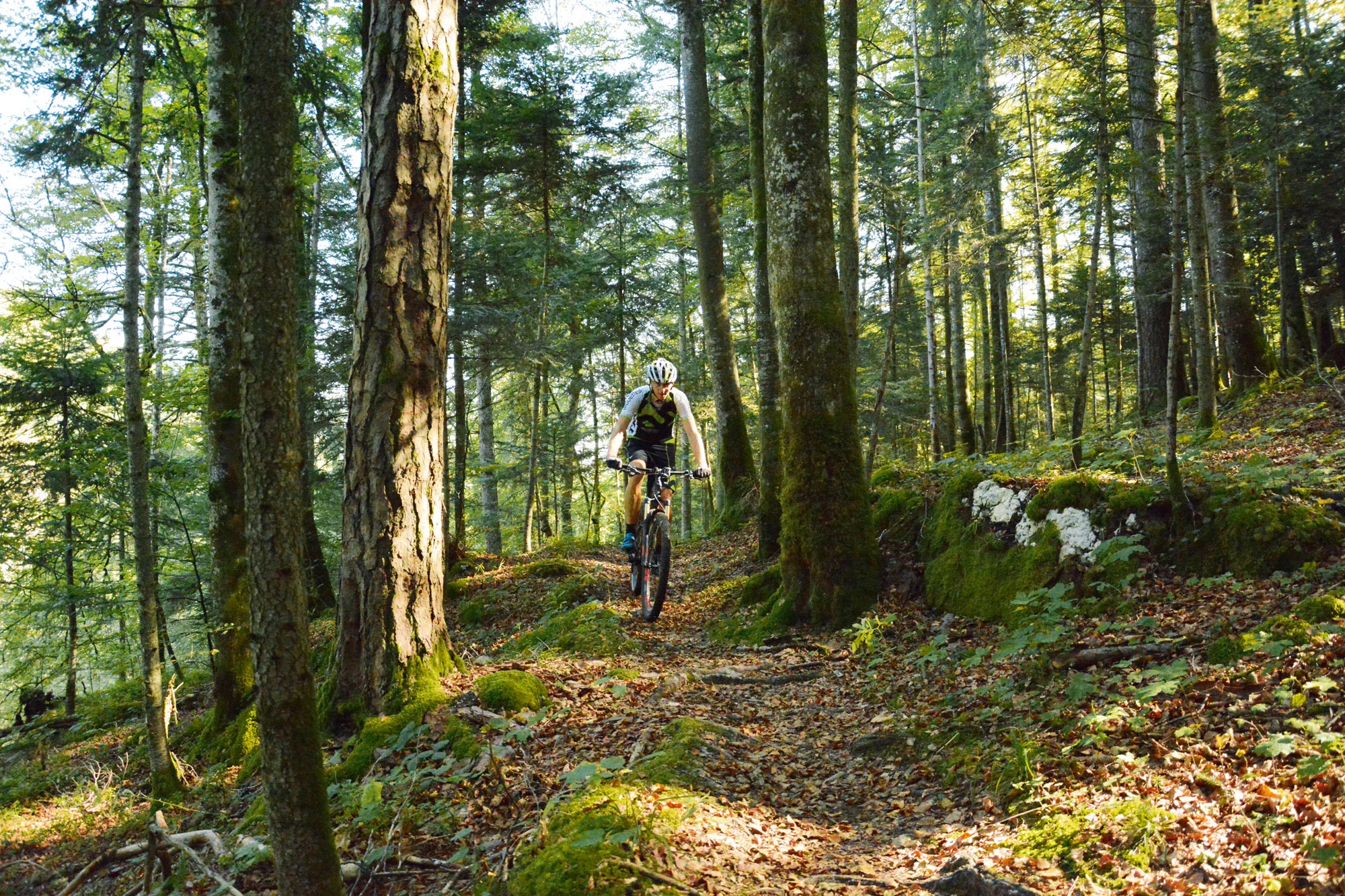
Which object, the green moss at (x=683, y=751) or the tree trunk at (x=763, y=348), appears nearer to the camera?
the green moss at (x=683, y=751)

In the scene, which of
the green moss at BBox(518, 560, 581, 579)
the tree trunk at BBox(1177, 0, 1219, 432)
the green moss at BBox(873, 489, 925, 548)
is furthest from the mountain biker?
the tree trunk at BBox(1177, 0, 1219, 432)

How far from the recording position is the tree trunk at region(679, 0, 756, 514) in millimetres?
12797

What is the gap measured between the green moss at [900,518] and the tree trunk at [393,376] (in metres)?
4.23

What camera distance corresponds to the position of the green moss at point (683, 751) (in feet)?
11.6

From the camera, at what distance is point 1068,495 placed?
5.52m

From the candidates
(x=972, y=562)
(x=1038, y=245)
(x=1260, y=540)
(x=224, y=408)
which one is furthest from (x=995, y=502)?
(x=1038, y=245)

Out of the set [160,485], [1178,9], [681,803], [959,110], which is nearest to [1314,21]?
[959,110]

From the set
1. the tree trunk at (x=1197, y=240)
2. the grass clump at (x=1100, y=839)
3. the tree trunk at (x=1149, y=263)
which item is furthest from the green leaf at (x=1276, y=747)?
the tree trunk at (x=1149, y=263)

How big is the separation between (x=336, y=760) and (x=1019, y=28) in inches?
392

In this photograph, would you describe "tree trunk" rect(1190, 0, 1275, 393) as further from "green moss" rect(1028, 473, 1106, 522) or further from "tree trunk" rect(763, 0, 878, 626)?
"tree trunk" rect(763, 0, 878, 626)

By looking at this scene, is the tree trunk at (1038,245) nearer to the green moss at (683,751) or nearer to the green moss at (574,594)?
the green moss at (574,594)

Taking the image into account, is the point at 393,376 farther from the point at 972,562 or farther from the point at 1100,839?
the point at 972,562

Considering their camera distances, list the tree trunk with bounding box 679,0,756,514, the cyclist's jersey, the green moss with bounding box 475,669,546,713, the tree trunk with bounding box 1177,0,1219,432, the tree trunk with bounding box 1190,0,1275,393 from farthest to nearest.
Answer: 1. the tree trunk with bounding box 679,0,756,514
2. the tree trunk with bounding box 1190,0,1275,393
3. the cyclist's jersey
4. the tree trunk with bounding box 1177,0,1219,432
5. the green moss with bounding box 475,669,546,713

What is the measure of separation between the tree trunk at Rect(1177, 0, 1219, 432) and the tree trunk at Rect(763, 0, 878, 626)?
8.92 ft
